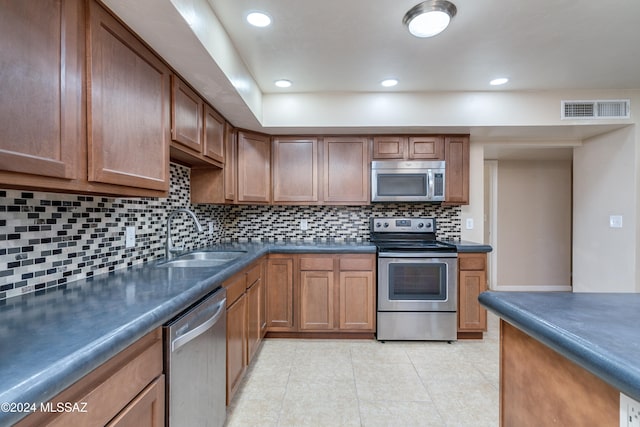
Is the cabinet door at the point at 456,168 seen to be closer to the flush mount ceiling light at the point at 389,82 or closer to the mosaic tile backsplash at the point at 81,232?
the flush mount ceiling light at the point at 389,82

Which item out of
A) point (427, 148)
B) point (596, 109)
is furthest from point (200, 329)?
point (596, 109)

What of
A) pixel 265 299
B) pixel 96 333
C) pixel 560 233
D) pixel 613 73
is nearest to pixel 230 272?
pixel 96 333

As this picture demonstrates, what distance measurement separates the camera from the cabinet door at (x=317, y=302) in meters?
2.71

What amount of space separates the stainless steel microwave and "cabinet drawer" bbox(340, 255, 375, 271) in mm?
657

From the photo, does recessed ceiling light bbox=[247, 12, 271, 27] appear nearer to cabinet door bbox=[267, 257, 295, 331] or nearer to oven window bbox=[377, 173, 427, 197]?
oven window bbox=[377, 173, 427, 197]

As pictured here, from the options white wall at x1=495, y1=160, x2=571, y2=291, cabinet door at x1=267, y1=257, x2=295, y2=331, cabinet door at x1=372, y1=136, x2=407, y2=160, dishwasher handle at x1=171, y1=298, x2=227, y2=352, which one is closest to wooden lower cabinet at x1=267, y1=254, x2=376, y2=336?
cabinet door at x1=267, y1=257, x2=295, y2=331

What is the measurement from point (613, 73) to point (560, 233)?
275 centimetres

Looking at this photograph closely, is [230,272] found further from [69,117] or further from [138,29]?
[138,29]

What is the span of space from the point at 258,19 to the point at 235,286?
1.65m

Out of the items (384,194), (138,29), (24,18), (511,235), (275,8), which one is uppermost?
(275,8)

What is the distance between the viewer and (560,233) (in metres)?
4.32

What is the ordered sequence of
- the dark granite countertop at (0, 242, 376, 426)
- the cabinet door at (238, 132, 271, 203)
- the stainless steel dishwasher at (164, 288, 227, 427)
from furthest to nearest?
the cabinet door at (238, 132, 271, 203), the stainless steel dishwasher at (164, 288, 227, 427), the dark granite countertop at (0, 242, 376, 426)

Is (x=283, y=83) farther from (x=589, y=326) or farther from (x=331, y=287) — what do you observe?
(x=589, y=326)

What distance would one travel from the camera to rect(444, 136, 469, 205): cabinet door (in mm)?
2969
